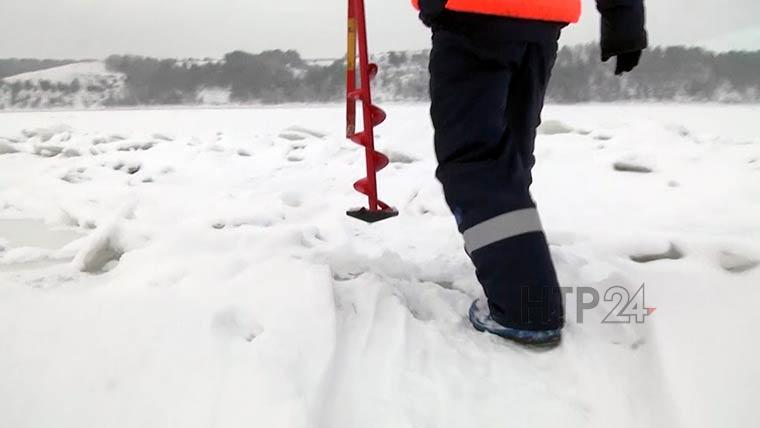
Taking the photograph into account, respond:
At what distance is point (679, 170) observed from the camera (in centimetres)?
181

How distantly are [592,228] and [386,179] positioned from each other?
0.95 m

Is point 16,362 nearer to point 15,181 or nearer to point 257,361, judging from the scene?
point 257,361

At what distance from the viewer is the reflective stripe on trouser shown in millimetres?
725

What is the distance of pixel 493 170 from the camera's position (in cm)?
74

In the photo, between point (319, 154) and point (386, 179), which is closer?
point (386, 179)

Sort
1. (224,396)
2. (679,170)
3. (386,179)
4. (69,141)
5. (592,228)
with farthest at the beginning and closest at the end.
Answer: (69,141) < (386,179) < (679,170) < (592,228) < (224,396)

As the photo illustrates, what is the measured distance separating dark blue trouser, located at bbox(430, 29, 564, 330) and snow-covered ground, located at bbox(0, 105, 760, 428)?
0.08 metres

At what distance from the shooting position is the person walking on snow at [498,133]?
0.72 metres

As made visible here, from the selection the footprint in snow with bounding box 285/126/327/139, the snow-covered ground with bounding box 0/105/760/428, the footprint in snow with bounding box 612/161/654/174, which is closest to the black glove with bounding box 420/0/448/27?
the snow-covered ground with bounding box 0/105/760/428

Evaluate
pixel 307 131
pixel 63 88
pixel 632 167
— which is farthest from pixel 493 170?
pixel 63 88

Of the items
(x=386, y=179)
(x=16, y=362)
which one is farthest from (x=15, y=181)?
(x=16, y=362)

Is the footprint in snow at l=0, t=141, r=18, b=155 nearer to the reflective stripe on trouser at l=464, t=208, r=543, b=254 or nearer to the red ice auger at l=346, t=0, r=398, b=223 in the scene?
the red ice auger at l=346, t=0, r=398, b=223

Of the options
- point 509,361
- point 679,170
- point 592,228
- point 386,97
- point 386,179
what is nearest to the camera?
point 509,361

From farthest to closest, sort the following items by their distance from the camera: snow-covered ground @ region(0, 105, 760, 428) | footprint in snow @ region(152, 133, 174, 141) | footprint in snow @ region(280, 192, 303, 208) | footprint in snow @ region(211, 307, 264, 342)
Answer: footprint in snow @ region(152, 133, 174, 141)
footprint in snow @ region(280, 192, 303, 208)
footprint in snow @ region(211, 307, 264, 342)
snow-covered ground @ region(0, 105, 760, 428)
